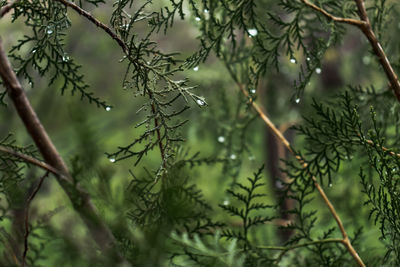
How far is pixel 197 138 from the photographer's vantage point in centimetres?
274

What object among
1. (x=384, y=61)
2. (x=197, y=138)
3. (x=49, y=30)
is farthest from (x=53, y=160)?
(x=197, y=138)

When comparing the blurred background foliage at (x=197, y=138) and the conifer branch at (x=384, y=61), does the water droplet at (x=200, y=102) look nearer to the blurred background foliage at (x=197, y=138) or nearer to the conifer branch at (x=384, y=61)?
the blurred background foliage at (x=197, y=138)

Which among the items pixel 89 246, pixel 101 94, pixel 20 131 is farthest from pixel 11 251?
pixel 101 94

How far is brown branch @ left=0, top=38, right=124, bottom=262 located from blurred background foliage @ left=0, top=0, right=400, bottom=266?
0.02m

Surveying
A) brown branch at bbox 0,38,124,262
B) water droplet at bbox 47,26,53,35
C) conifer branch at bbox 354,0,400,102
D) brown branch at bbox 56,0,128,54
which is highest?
conifer branch at bbox 354,0,400,102

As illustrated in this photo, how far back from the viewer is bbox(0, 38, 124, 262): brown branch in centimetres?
65

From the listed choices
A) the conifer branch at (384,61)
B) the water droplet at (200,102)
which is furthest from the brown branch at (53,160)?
the conifer branch at (384,61)

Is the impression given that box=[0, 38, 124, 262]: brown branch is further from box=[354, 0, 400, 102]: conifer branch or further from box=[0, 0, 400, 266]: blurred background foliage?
box=[354, 0, 400, 102]: conifer branch

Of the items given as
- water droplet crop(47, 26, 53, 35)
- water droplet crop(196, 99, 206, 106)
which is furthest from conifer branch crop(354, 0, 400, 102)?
water droplet crop(47, 26, 53, 35)

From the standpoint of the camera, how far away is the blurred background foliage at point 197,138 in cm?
65

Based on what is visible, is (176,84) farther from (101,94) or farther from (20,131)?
(101,94)

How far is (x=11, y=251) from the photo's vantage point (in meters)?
0.77

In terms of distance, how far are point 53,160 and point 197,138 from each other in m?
2.05

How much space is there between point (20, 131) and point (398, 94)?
4.00 meters
